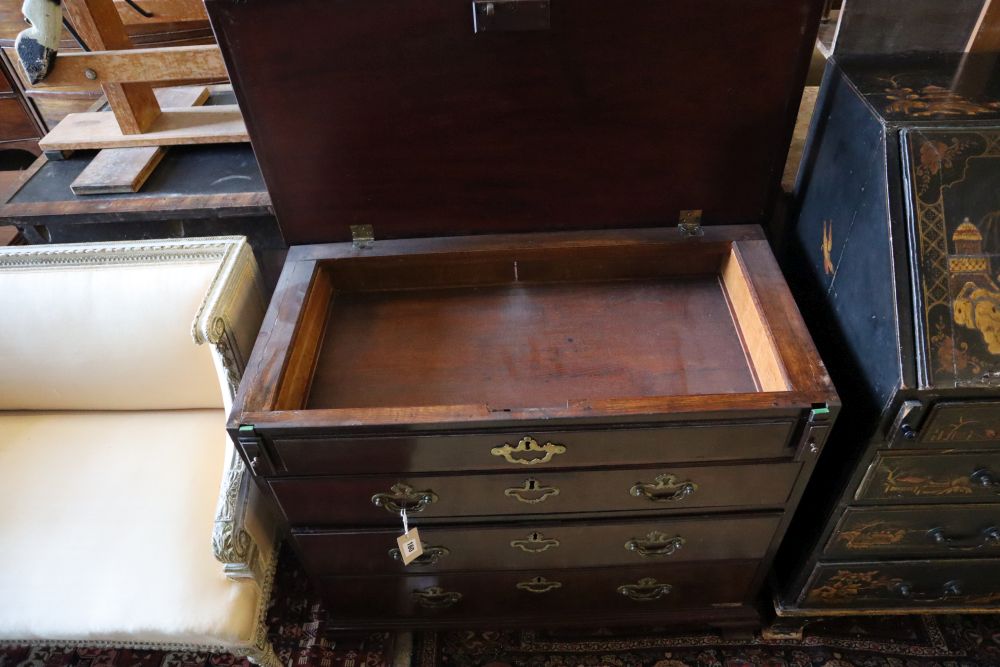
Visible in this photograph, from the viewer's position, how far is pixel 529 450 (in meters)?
0.98

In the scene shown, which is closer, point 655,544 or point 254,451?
point 254,451

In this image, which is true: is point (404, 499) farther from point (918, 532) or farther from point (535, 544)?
point (918, 532)

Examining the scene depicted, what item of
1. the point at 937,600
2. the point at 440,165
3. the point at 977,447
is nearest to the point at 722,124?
the point at 440,165

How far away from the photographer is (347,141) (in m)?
1.11

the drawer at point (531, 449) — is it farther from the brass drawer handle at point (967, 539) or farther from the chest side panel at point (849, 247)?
the brass drawer handle at point (967, 539)

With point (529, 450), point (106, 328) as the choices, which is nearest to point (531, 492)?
point (529, 450)

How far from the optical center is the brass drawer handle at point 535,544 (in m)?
1.16

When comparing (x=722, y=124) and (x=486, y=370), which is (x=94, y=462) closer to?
(x=486, y=370)

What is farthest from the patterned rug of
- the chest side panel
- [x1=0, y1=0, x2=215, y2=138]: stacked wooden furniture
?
[x1=0, y1=0, x2=215, y2=138]: stacked wooden furniture

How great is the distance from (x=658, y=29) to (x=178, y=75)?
0.92m

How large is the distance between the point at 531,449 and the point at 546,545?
294 millimetres

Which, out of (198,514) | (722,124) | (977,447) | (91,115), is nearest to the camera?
(977,447)

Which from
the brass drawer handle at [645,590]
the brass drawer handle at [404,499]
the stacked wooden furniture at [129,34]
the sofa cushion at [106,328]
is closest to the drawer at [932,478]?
the brass drawer handle at [645,590]

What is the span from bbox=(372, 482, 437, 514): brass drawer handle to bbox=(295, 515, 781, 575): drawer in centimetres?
7
